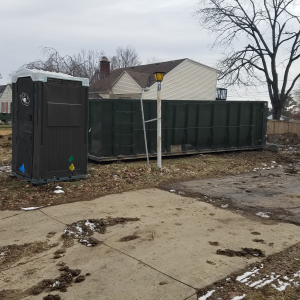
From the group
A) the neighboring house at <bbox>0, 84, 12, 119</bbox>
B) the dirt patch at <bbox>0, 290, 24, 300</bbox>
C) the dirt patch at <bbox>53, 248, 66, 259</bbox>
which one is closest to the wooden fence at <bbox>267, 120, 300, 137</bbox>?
the dirt patch at <bbox>53, 248, 66, 259</bbox>

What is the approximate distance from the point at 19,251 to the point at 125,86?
72.2 ft

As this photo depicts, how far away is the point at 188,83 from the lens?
2572 centimetres

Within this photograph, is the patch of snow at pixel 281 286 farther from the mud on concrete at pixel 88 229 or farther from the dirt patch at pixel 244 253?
the mud on concrete at pixel 88 229

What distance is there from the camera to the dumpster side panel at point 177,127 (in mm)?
10398

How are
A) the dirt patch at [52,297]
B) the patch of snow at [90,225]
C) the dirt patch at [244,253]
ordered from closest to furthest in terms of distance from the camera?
the dirt patch at [52,297] → the dirt patch at [244,253] → the patch of snow at [90,225]

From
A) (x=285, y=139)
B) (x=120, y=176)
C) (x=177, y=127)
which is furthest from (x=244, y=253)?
(x=285, y=139)

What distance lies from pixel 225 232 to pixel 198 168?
17.6 feet

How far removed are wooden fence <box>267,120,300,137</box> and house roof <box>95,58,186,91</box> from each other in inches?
334

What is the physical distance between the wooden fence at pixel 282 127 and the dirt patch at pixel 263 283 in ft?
76.0

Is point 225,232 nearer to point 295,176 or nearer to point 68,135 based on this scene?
point 68,135

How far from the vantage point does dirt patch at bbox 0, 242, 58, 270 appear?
3939 millimetres

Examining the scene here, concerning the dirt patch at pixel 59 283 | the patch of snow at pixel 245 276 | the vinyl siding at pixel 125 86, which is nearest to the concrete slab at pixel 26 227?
the dirt patch at pixel 59 283

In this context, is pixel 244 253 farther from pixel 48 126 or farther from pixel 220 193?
pixel 48 126

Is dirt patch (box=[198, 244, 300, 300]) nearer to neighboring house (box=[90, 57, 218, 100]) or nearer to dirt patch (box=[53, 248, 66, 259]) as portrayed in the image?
dirt patch (box=[53, 248, 66, 259])
